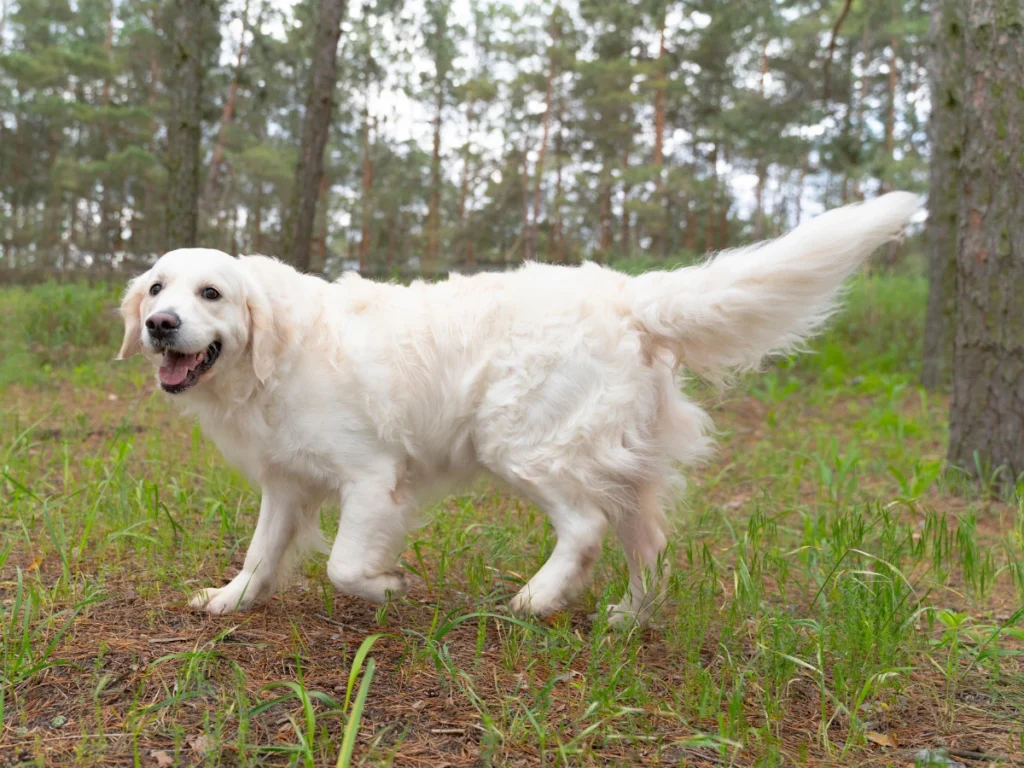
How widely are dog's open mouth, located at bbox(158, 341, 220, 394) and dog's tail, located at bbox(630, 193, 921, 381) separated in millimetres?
1520

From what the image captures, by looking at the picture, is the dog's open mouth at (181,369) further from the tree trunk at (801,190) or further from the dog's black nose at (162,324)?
the tree trunk at (801,190)

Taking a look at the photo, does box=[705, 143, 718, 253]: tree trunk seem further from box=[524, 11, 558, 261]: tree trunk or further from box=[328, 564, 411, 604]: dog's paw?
box=[328, 564, 411, 604]: dog's paw

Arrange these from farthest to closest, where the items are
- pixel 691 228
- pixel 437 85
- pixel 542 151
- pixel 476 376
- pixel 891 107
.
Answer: pixel 437 85
pixel 691 228
pixel 542 151
pixel 891 107
pixel 476 376

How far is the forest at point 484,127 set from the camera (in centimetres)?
2312

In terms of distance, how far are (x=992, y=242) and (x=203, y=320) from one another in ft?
14.2

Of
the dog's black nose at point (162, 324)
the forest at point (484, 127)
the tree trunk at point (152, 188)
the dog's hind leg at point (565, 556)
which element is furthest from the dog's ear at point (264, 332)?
the tree trunk at point (152, 188)

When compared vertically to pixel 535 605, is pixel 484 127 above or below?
above

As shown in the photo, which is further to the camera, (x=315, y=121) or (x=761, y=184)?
(x=761, y=184)

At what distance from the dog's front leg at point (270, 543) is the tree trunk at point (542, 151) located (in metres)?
23.0

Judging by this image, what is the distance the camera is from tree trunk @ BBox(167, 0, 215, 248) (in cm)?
878

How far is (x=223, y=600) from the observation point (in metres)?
2.82

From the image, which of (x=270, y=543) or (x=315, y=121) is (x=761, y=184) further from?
(x=270, y=543)

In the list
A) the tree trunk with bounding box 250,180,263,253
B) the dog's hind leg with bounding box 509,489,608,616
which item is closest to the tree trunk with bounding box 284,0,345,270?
the dog's hind leg with bounding box 509,489,608,616

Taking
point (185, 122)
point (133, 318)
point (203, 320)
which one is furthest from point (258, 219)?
point (203, 320)
